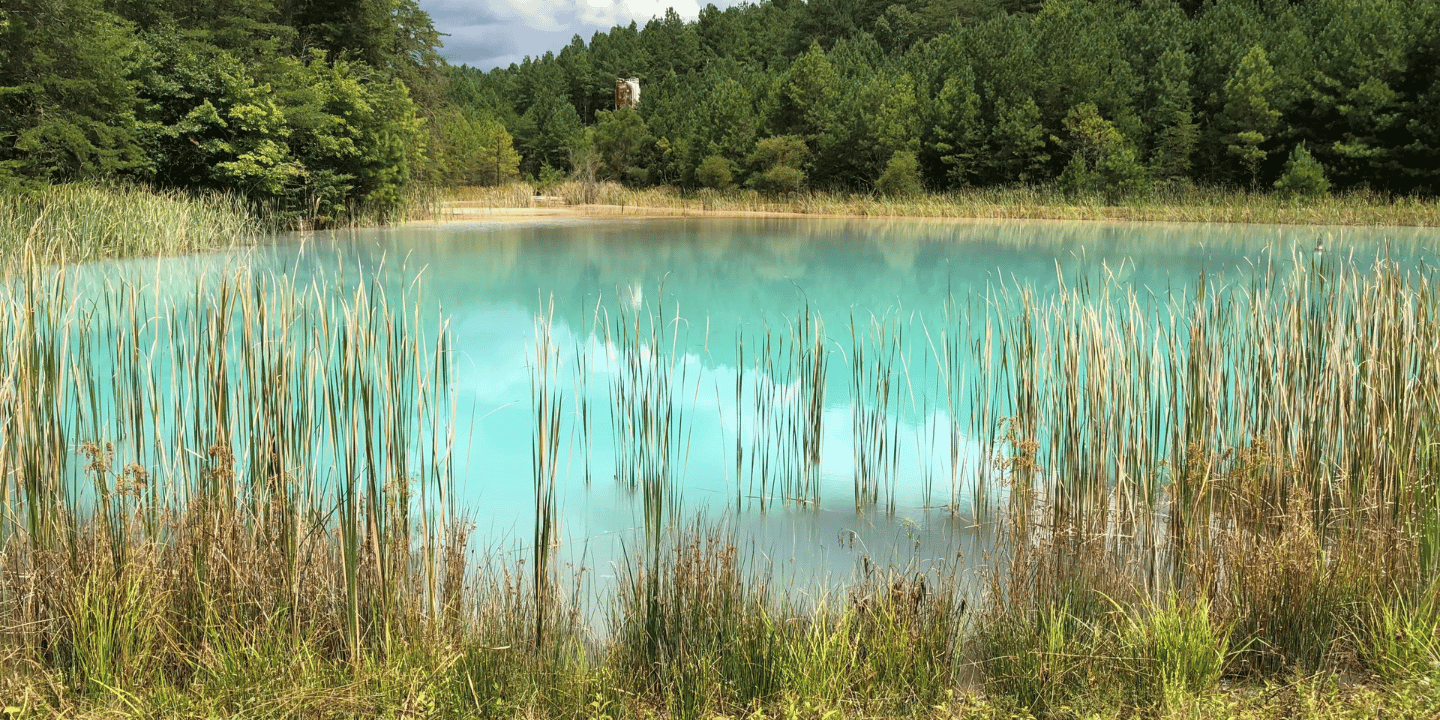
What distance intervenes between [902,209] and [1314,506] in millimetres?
23593

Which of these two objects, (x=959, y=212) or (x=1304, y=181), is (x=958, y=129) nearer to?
(x=959, y=212)

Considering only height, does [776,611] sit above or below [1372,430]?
below

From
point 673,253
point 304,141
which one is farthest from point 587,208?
point 673,253

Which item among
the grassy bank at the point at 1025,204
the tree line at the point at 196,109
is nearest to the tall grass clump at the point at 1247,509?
the tree line at the point at 196,109

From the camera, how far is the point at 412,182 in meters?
23.7

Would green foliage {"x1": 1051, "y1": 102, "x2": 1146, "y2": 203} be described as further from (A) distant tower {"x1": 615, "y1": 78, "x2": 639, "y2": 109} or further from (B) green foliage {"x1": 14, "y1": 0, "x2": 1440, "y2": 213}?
(A) distant tower {"x1": 615, "y1": 78, "x2": 639, "y2": 109}

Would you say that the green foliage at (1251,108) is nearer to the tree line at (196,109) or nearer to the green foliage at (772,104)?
the green foliage at (772,104)

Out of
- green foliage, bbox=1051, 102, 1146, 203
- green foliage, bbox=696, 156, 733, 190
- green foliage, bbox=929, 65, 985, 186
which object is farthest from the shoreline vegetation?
green foliage, bbox=696, 156, 733, 190

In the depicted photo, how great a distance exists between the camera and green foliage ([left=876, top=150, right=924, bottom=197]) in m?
29.3

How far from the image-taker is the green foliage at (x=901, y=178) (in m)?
29.3

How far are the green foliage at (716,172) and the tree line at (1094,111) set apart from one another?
0.27 ft

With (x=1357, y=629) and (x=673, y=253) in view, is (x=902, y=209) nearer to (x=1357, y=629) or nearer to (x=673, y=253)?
(x=673, y=253)

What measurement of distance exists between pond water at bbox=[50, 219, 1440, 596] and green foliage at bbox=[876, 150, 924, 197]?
6691 millimetres

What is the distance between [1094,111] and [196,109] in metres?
21.5
